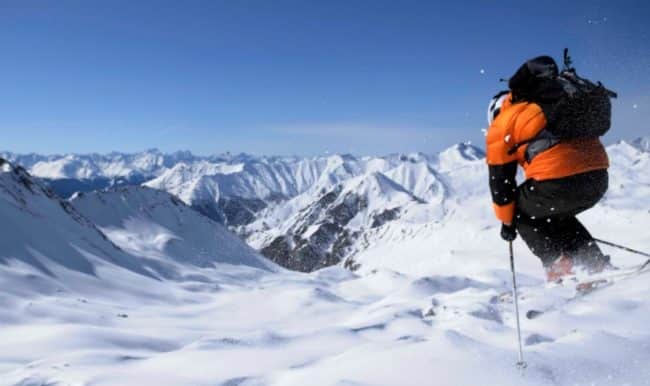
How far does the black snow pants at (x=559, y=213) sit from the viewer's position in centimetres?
566

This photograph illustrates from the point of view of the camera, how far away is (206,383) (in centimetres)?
554

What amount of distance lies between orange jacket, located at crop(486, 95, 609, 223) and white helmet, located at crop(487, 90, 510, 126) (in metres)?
0.14

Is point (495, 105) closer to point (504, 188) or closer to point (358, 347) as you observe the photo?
point (504, 188)

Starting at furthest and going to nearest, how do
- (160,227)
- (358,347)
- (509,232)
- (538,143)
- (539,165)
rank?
(160,227) < (509,232) < (358,347) < (539,165) < (538,143)

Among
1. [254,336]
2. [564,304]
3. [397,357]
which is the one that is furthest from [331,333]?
[564,304]

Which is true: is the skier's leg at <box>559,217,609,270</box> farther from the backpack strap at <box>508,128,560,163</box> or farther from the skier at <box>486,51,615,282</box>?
the backpack strap at <box>508,128,560,163</box>

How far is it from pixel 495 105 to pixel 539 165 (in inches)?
41.4

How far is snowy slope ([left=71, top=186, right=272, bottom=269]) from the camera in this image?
72550mm

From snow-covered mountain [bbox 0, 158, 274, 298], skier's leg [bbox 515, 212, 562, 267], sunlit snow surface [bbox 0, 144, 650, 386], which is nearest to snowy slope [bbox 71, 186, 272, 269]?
snow-covered mountain [bbox 0, 158, 274, 298]

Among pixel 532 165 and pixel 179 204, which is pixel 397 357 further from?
pixel 179 204

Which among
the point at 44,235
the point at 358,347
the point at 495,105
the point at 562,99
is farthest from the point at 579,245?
the point at 44,235

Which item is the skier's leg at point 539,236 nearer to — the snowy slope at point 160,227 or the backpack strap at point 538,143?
the backpack strap at point 538,143

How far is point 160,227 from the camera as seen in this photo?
297ft

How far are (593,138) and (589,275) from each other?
2.53 meters
